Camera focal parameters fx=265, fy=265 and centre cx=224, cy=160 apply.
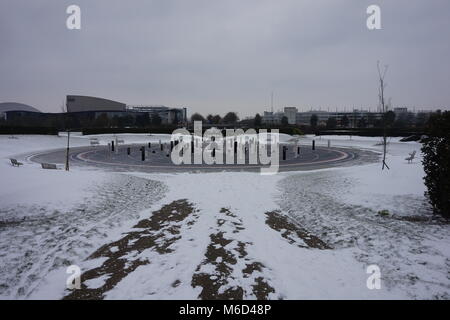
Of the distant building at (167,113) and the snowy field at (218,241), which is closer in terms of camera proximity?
the snowy field at (218,241)

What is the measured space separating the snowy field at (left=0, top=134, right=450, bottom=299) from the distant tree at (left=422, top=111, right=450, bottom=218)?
581 mm

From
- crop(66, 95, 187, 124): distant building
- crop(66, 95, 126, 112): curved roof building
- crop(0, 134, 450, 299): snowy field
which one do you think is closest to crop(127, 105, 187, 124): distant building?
crop(66, 95, 187, 124): distant building

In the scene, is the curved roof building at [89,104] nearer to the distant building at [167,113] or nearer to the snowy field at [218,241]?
the distant building at [167,113]

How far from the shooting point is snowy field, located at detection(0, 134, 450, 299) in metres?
4.52

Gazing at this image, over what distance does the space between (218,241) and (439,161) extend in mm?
6239

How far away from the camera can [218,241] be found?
250 inches

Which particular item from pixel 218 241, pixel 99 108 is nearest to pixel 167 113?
pixel 99 108

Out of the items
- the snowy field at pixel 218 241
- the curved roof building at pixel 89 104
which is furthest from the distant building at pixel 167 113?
the snowy field at pixel 218 241

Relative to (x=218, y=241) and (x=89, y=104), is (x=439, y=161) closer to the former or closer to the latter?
(x=218, y=241)

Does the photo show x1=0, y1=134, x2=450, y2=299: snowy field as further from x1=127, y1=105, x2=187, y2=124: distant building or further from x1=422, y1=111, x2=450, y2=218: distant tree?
x1=127, y1=105, x2=187, y2=124: distant building

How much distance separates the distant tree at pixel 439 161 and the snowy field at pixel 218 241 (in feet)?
1.91

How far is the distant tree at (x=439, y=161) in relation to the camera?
693 cm
